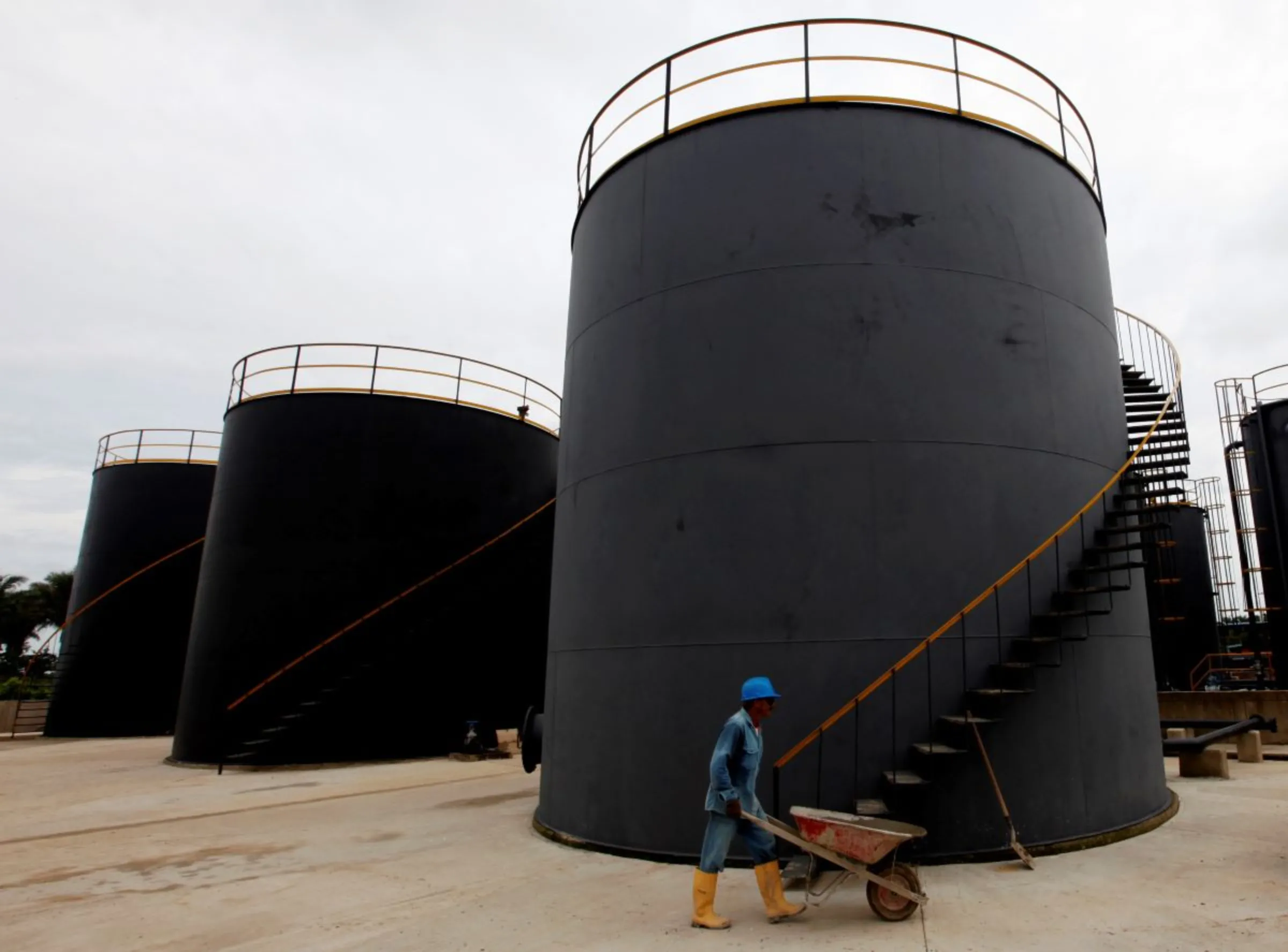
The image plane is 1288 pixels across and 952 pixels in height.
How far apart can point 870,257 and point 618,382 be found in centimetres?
285

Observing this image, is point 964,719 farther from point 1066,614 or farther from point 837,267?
point 837,267

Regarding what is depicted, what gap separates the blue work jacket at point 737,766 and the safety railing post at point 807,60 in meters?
6.45

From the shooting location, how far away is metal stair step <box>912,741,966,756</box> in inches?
257

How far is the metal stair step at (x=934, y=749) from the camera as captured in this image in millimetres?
6531

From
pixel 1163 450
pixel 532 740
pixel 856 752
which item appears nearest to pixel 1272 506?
pixel 1163 450

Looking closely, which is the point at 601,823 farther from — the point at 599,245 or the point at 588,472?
the point at 599,245

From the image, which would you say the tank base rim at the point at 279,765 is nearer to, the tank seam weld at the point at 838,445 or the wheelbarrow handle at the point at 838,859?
the tank seam weld at the point at 838,445

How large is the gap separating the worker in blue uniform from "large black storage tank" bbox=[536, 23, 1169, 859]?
5.29 ft

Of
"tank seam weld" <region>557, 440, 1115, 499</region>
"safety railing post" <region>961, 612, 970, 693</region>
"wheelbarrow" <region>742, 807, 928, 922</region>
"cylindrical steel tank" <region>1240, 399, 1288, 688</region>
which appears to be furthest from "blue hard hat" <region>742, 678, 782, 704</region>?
"cylindrical steel tank" <region>1240, 399, 1288, 688</region>

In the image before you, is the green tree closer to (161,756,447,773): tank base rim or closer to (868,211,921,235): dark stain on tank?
(161,756,447,773): tank base rim

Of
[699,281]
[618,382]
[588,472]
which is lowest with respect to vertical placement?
[588,472]

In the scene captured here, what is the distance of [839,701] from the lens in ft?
23.1

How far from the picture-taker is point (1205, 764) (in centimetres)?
1191

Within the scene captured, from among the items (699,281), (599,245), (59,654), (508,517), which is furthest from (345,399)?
(59,654)
